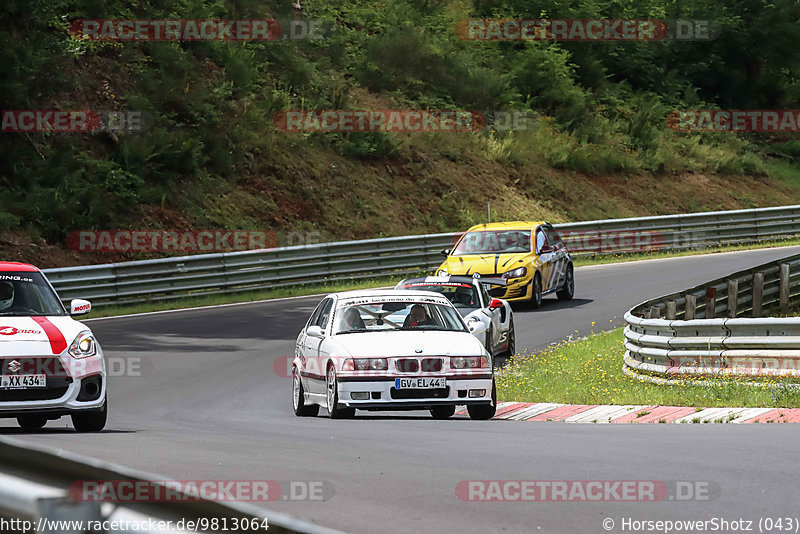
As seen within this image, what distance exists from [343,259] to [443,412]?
1706cm

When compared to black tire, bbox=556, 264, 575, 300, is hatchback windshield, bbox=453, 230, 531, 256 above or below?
above

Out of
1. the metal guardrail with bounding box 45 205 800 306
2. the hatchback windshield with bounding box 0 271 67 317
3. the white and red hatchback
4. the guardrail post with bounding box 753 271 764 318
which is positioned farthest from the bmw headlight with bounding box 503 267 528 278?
the white and red hatchback

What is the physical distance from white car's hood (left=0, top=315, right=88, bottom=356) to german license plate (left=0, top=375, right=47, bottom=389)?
0.69ft

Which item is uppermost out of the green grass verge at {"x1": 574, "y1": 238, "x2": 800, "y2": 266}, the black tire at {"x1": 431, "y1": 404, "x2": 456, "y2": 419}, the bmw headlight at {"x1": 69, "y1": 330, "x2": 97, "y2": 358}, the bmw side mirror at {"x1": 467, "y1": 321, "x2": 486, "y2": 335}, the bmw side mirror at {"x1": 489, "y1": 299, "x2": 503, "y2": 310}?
the bmw headlight at {"x1": 69, "y1": 330, "x2": 97, "y2": 358}

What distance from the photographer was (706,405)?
41.6ft

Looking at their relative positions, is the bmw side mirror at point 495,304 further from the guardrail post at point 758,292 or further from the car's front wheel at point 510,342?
the guardrail post at point 758,292

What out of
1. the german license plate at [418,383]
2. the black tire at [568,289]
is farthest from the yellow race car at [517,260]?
the german license plate at [418,383]

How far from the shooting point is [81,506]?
7.98 feet

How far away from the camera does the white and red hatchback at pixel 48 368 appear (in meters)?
10.8

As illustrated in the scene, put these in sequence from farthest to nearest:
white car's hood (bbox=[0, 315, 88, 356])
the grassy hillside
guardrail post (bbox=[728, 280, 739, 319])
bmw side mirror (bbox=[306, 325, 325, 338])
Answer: the grassy hillside
guardrail post (bbox=[728, 280, 739, 319])
bmw side mirror (bbox=[306, 325, 325, 338])
white car's hood (bbox=[0, 315, 88, 356])

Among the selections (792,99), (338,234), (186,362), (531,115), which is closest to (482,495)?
(186,362)

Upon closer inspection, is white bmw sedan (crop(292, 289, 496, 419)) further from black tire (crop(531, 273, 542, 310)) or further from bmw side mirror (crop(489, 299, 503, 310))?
black tire (crop(531, 273, 542, 310))

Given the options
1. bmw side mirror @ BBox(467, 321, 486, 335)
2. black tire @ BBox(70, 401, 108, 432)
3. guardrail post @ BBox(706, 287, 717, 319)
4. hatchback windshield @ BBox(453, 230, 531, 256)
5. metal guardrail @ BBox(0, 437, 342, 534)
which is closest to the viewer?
metal guardrail @ BBox(0, 437, 342, 534)

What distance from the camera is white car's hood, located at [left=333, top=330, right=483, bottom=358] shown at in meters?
12.6
